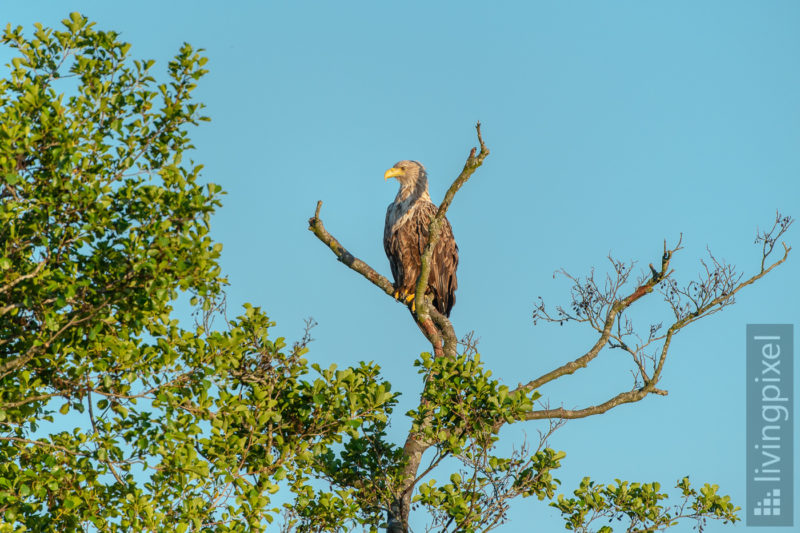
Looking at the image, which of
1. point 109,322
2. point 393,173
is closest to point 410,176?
point 393,173

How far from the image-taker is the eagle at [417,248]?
10938mm

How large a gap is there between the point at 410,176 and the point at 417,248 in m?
1.49

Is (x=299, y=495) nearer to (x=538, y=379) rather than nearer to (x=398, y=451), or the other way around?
(x=398, y=451)

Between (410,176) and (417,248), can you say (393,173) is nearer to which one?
(410,176)

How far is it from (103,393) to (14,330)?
76 centimetres

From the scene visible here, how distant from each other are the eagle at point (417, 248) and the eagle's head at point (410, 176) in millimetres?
61

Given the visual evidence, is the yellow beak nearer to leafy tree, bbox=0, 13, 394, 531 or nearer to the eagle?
the eagle

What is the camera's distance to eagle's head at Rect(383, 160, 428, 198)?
38.8 ft

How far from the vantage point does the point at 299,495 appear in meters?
6.72

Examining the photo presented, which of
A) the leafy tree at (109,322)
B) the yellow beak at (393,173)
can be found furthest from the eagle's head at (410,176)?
the leafy tree at (109,322)

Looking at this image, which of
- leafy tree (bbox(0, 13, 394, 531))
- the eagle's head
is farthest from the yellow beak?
leafy tree (bbox(0, 13, 394, 531))

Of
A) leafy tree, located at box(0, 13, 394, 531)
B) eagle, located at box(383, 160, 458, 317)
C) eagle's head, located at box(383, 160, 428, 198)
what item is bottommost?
leafy tree, located at box(0, 13, 394, 531)

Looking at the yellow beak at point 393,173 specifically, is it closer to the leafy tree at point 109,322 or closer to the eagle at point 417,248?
the eagle at point 417,248

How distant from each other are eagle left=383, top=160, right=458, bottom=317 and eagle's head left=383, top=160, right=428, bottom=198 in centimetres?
6
